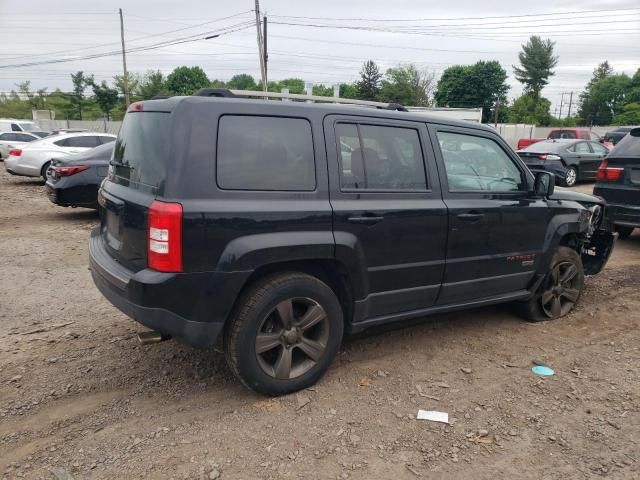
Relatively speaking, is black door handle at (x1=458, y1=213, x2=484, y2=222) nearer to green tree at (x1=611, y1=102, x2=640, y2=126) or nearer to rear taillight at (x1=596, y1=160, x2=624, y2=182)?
rear taillight at (x1=596, y1=160, x2=624, y2=182)

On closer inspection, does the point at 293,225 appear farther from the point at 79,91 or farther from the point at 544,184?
the point at 79,91

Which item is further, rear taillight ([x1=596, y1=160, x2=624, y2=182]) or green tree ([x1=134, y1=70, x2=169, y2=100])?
green tree ([x1=134, y1=70, x2=169, y2=100])

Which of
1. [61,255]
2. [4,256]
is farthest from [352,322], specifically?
[4,256]

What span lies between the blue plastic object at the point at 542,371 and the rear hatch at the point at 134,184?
2.90 metres

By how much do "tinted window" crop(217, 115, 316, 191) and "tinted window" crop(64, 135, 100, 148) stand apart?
11.8 metres

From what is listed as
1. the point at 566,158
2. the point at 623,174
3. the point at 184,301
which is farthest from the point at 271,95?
the point at 566,158

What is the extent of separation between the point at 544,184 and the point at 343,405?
8.50 feet

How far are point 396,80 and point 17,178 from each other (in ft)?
208

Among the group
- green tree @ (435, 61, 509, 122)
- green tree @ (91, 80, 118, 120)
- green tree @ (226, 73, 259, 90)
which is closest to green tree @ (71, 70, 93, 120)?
green tree @ (91, 80, 118, 120)

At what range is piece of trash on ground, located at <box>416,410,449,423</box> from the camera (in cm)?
310

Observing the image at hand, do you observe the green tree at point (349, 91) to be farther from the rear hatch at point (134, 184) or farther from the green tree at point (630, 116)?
the rear hatch at point (134, 184)

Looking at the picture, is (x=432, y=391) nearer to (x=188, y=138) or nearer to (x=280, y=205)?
(x=280, y=205)

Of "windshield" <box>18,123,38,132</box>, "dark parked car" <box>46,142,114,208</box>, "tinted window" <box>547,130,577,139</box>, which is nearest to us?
"dark parked car" <box>46,142,114,208</box>

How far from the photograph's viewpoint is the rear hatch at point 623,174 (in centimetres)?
706
